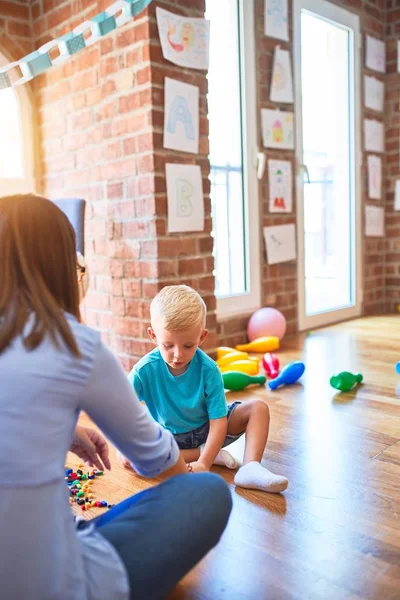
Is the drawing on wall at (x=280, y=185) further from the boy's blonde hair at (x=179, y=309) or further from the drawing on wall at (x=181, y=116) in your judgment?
the boy's blonde hair at (x=179, y=309)

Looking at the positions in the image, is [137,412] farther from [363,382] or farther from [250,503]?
[363,382]

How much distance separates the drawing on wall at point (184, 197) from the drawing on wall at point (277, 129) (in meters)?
0.88

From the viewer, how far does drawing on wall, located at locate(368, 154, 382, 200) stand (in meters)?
4.29

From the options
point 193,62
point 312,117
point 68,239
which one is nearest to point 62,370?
point 68,239

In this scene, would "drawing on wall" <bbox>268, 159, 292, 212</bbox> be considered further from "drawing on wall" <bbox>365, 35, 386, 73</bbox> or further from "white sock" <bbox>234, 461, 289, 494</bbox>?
"white sock" <bbox>234, 461, 289, 494</bbox>

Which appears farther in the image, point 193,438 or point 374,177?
point 374,177

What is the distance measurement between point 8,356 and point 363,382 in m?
2.00

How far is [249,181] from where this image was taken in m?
3.29

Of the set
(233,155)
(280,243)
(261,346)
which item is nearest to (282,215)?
(280,243)

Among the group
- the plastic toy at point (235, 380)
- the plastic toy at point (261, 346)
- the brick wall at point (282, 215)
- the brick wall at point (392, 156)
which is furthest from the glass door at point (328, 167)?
the plastic toy at point (235, 380)

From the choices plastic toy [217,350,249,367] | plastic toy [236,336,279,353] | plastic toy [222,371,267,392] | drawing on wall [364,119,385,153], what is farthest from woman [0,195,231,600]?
drawing on wall [364,119,385,153]

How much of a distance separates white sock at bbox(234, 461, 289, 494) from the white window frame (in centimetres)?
170

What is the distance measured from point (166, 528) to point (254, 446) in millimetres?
738

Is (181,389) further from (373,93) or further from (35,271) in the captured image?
(373,93)
